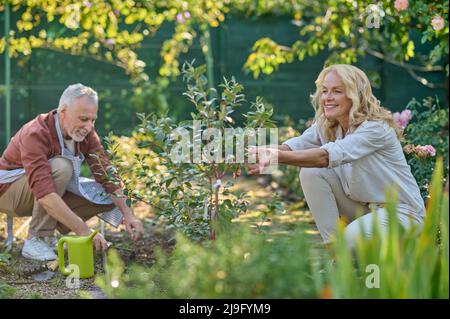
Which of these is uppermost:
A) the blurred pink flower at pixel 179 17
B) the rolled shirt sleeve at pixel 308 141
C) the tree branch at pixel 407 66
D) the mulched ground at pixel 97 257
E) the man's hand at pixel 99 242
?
the blurred pink flower at pixel 179 17

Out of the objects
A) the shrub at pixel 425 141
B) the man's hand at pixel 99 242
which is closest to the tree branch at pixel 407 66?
the shrub at pixel 425 141

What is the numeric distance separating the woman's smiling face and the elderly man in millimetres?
1024

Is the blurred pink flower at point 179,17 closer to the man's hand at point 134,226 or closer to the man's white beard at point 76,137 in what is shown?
the man's white beard at point 76,137

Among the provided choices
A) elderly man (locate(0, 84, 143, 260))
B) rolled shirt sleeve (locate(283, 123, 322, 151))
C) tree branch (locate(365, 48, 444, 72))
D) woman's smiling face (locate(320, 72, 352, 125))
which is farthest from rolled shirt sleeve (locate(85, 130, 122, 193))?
tree branch (locate(365, 48, 444, 72))

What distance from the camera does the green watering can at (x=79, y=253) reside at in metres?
3.38

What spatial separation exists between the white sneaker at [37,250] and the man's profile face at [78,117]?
524mm

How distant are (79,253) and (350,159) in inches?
46.6

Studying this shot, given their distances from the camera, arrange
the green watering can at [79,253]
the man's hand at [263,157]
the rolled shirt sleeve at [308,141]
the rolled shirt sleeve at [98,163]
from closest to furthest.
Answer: the man's hand at [263,157], the green watering can at [79,253], the rolled shirt sleeve at [308,141], the rolled shirt sleeve at [98,163]

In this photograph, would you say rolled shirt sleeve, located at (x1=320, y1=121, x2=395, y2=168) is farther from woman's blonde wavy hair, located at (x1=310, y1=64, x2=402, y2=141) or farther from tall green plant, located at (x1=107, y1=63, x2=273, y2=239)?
tall green plant, located at (x1=107, y1=63, x2=273, y2=239)

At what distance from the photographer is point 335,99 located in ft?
10.9

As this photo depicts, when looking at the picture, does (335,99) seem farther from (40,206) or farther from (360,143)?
(40,206)

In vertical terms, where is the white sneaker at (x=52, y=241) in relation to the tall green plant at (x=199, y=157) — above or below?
below
